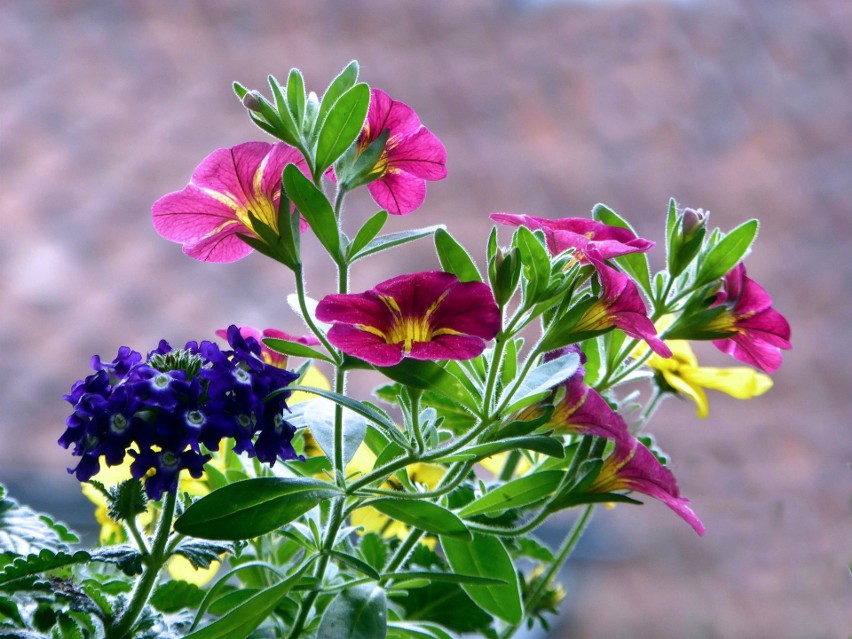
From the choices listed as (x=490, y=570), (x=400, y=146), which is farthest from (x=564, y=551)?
(x=400, y=146)

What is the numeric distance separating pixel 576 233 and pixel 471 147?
5.55 feet

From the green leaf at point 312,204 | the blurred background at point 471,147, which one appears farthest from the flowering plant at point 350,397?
the blurred background at point 471,147

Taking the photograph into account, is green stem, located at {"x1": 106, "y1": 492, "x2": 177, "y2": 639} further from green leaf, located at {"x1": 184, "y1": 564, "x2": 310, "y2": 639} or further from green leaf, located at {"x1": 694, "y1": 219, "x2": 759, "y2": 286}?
green leaf, located at {"x1": 694, "y1": 219, "x2": 759, "y2": 286}

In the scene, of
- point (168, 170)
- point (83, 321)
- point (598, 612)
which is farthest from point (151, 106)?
point (598, 612)

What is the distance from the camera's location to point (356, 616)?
0.53 metres

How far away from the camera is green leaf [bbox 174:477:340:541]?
1.55 feet

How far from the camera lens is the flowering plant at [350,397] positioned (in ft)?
1.57

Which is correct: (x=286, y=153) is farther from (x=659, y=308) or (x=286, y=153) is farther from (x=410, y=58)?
(x=410, y=58)

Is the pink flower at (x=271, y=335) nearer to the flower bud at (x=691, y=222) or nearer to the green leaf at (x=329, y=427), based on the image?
the green leaf at (x=329, y=427)

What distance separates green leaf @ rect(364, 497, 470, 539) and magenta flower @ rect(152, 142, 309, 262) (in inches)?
6.6

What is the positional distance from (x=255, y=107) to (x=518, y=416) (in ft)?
0.72

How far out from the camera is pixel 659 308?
0.62 m

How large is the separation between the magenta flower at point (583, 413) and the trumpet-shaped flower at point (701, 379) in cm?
15

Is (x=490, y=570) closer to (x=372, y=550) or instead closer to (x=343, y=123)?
(x=372, y=550)
